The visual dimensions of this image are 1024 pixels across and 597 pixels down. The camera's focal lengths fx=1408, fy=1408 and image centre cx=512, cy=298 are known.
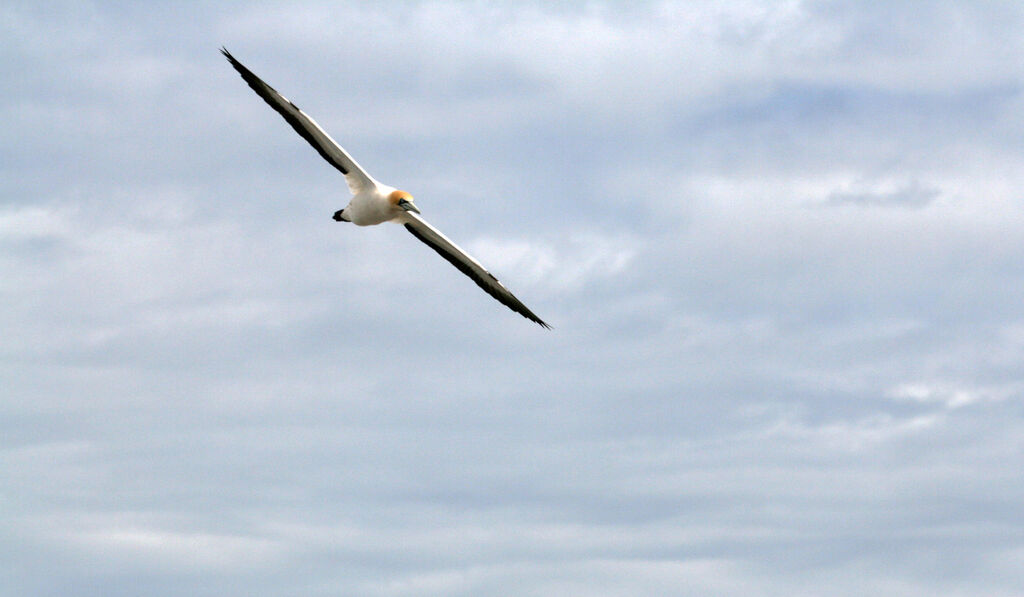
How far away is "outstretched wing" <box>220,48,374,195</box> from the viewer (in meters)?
50.6

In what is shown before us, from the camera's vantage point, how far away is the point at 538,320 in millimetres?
57031

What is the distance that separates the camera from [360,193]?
53.2 m

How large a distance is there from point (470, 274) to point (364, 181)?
688cm

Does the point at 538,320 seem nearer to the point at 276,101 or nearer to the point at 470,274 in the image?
the point at 470,274

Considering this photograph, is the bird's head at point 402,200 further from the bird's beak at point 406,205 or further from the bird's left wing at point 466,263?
the bird's left wing at point 466,263

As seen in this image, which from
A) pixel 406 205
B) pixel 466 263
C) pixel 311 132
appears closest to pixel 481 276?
pixel 466 263

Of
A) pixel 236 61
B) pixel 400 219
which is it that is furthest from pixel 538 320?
pixel 236 61

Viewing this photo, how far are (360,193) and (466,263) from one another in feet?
19.2

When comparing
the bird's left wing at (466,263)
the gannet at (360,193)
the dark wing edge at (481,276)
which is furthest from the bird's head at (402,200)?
the dark wing edge at (481,276)

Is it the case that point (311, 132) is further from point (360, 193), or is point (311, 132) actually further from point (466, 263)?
point (466, 263)

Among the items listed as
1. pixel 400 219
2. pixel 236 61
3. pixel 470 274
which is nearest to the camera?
pixel 236 61

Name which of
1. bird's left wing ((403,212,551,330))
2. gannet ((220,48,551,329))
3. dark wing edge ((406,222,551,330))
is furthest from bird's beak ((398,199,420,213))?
dark wing edge ((406,222,551,330))

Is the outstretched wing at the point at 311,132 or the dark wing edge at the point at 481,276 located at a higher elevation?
the outstretched wing at the point at 311,132

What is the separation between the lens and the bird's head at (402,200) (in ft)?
171
